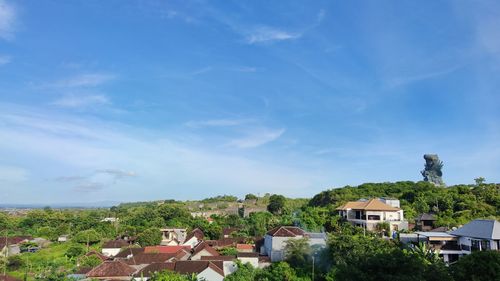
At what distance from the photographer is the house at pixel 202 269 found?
2797cm

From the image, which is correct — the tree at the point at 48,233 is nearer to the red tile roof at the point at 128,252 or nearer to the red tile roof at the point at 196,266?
the red tile roof at the point at 128,252

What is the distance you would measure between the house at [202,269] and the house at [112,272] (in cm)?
360

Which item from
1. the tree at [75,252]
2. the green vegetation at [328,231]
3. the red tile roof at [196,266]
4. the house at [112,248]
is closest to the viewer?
→ the green vegetation at [328,231]

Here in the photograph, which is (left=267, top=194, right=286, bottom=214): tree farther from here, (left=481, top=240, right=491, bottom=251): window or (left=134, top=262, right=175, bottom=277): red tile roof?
(left=481, top=240, right=491, bottom=251): window

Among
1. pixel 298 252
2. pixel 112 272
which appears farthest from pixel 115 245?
pixel 298 252

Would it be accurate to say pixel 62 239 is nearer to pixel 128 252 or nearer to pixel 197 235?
pixel 197 235

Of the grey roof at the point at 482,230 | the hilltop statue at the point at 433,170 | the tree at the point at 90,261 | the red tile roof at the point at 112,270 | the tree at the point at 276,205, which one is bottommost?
the tree at the point at 90,261

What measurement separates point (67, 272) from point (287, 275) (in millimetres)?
17495

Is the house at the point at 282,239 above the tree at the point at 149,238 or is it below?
above

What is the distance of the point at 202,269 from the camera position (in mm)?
28328

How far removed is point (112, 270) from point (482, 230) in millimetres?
27550

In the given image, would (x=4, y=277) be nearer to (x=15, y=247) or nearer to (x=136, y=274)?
(x=136, y=274)

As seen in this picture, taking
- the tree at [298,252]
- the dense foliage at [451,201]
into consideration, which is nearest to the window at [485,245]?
the dense foliage at [451,201]

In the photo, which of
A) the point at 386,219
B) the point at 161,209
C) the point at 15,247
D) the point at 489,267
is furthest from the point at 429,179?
the point at 15,247
